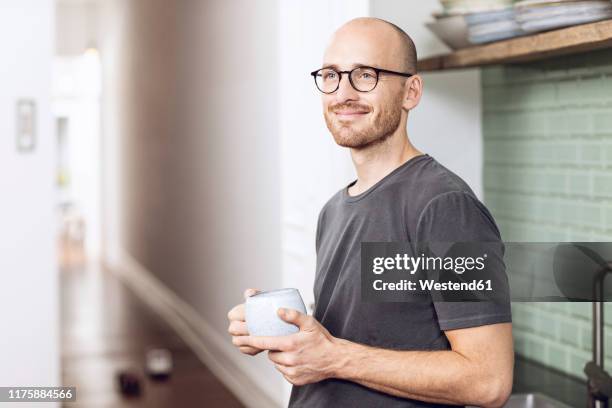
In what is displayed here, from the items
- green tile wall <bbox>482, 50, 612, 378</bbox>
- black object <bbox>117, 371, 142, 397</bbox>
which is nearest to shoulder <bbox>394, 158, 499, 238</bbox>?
green tile wall <bbox>482, 50, 612, 378</bbox>

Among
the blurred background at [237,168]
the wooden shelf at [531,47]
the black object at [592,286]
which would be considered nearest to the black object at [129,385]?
the blurred background at [237,168]

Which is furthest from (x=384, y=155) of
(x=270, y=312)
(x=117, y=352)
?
(x=117, y=352)

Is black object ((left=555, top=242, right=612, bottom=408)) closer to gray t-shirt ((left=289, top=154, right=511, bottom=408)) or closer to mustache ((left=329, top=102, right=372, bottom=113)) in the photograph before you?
gray t-shirt ((left=289, top=154, right=511, bottom=408))

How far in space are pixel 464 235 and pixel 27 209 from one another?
2.45 metres

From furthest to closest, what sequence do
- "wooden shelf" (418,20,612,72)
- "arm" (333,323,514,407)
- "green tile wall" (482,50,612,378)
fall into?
"green tile wall" (482,50,612,378), "wooden shelf" (418,20,612,72), "arm" (333,323,514,407)

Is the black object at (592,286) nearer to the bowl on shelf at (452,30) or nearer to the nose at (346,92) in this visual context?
the bowl on shelf at (452,30)

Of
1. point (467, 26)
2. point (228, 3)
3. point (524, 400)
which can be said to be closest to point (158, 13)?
point (228, 3)

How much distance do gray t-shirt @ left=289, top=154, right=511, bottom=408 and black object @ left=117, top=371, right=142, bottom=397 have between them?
3197mm

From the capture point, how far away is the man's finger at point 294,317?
1.29 metres

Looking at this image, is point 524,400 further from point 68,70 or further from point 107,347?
point 68,70

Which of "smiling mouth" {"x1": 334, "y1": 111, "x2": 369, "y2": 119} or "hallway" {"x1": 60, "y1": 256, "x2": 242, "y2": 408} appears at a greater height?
"smiling mouth" {"x1": 334, "y1": 111, "x2": 369, "y2": 119}

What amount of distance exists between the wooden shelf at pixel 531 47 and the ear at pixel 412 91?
1.32ft

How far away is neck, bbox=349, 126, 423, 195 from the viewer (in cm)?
146

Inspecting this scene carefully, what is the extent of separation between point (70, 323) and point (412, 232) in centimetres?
552
